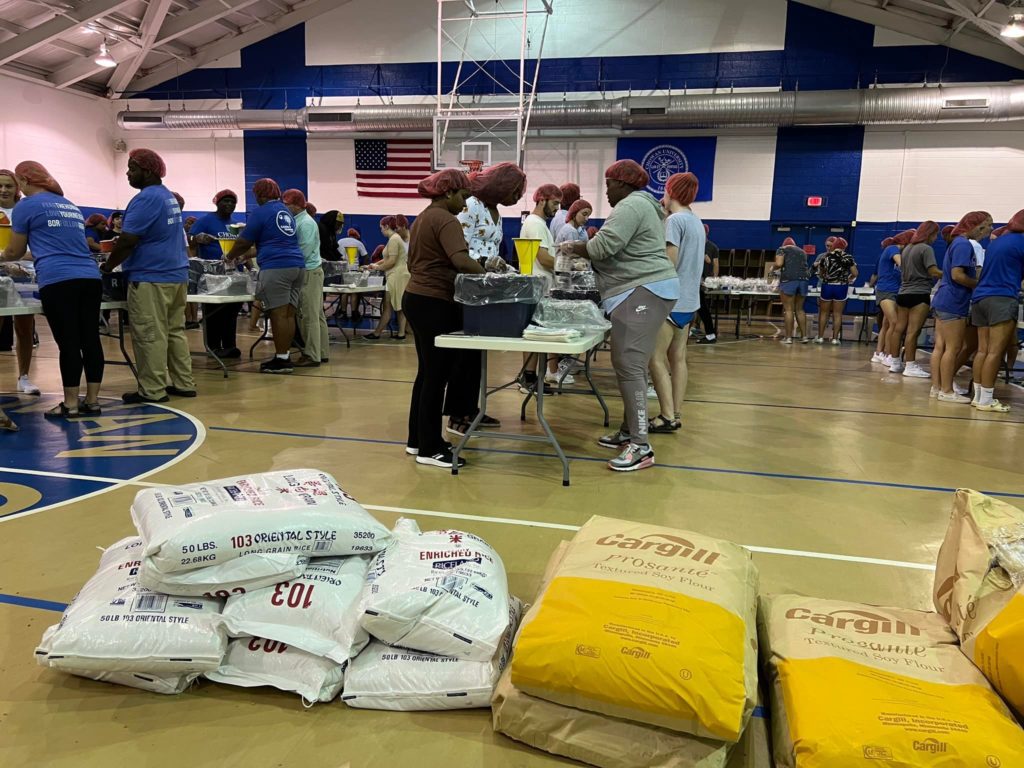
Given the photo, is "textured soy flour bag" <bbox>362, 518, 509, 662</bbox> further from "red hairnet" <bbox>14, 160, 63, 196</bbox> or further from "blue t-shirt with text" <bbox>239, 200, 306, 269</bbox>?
"blue t-shirt with text" <bbox>239, 200, 306, 269</bbox>

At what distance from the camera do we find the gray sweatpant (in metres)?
3.46

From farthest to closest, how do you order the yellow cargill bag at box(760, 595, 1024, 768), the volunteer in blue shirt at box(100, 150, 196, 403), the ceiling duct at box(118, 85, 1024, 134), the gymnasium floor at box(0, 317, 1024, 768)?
the ceiling duct at box(118, 85, 1024, 134) → the volunteer in blue shirt at box(100, 150, 196, 403) → the gymnasium floor at box(0, 317, 1024, 768) → the yellow cargill bag at box(760, 595, 1024, 768)

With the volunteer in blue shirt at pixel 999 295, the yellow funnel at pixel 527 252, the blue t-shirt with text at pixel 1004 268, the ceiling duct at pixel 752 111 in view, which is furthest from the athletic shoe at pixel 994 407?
the ceiling duct at pixel 752 111

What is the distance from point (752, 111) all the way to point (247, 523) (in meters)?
12.9

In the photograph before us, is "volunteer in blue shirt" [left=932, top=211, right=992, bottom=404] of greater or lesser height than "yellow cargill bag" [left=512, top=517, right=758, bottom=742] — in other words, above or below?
above

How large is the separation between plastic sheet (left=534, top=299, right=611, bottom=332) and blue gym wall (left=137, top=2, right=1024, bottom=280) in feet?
36.8

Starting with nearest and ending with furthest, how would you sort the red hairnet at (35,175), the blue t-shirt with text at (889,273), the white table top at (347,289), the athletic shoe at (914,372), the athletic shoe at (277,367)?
the red hairnet at (35,175), the athletic shoe at (277,367), the athletic shoe at (914,372), the blue t-shirt with text at (889,273), the white table top at (347,289)

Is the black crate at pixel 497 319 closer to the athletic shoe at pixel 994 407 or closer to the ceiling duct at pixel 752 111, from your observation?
the athletic shoe at pixel 994 407

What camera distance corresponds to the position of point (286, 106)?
15.4 meters

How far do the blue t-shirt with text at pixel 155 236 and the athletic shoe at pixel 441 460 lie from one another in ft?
8.16

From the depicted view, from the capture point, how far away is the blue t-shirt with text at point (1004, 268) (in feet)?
16.3

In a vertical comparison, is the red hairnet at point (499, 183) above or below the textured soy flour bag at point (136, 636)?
above

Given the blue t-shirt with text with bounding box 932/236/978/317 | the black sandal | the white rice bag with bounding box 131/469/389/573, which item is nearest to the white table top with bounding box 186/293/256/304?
the black sandal

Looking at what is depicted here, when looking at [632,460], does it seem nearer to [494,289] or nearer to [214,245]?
[494,289]
